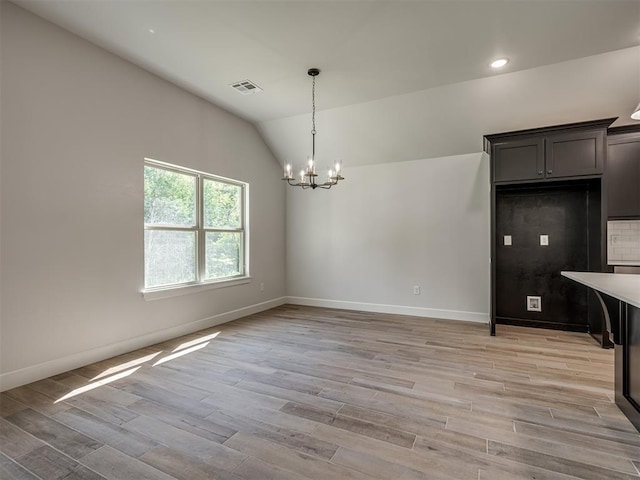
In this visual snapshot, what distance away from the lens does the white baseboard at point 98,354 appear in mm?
2660

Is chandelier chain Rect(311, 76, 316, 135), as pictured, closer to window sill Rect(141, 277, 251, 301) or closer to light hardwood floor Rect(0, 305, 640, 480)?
window sill Rect(141, 277, 251, 301)

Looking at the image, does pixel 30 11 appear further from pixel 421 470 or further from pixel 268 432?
pixel 421 470

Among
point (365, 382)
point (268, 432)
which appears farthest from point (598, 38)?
point (268, 432)

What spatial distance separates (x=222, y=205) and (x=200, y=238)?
2.26 ft

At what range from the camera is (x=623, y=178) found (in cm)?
389

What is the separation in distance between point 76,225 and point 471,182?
15.9 feet

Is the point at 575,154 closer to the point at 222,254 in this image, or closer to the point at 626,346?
the point at 626,346

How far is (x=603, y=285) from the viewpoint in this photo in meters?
2.02

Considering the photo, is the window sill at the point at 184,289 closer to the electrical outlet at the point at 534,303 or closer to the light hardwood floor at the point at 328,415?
the light hardwood floor at the point at 328,415

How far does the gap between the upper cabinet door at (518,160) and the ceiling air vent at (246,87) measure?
10.1 feet

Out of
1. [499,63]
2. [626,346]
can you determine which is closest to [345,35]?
[499,63]

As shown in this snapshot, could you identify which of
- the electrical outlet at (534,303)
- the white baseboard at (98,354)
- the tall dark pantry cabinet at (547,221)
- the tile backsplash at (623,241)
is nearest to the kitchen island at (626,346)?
the tall dark pantry cabinet at (547,221)

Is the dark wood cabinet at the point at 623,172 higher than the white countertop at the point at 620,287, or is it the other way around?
the dark wood cabinet at the point at 623,172

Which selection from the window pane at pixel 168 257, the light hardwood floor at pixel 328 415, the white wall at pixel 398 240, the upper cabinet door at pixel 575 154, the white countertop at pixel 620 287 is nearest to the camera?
the white countertop at pixel 620 287
